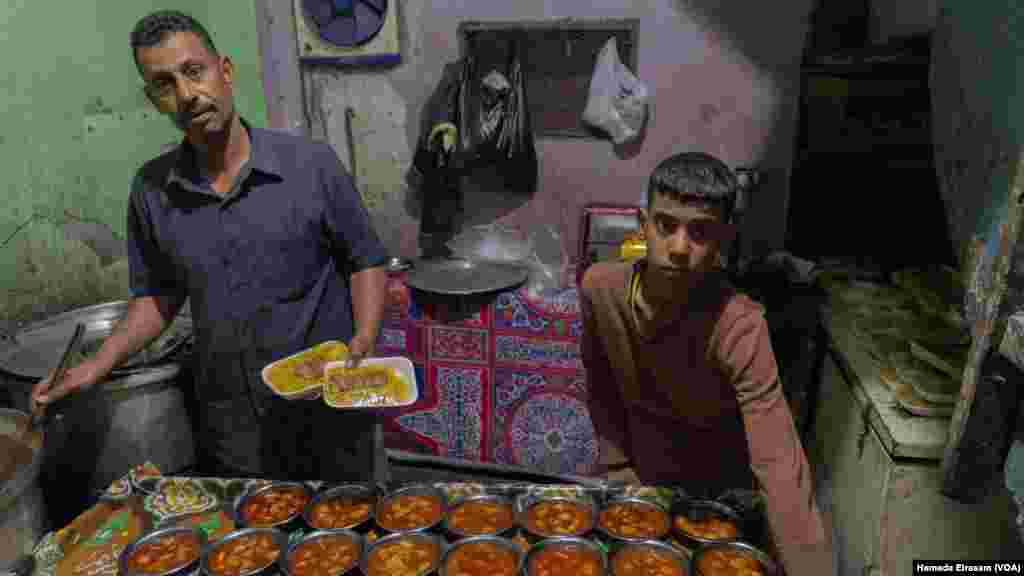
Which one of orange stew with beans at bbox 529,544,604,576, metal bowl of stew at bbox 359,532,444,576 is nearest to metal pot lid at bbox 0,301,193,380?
metal bowl of stew at bbox 359,532,444,576

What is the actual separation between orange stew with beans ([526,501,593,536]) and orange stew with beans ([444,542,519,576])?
0.41ft

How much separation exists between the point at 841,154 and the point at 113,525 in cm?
388

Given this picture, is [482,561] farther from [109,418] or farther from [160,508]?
[109,418]

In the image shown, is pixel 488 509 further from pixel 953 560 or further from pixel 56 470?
pixel 56 470

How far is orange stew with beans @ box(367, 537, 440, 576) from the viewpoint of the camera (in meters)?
1.85

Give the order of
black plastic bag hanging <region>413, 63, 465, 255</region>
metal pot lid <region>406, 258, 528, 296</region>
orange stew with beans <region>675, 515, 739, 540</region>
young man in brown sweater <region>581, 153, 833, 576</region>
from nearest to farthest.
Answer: young man in brown sweater <region>581, 153, 833, 576</region> < orange stew with beans <region>675, 515, 739, 540</region> < metal pot lid <region>406, 258, 528, 296</region> < black plastic bag hanging <region>413, 63, 465, 255</region>

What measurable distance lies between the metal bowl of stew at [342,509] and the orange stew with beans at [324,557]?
0.17ft

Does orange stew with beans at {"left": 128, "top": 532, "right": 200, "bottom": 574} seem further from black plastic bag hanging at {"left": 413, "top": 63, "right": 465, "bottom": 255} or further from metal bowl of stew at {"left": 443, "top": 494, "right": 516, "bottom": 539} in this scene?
black plastic bag hanging at {"left": 413, "top": 63, "right": 465, "bottom": 255}

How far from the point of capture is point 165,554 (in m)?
1.91

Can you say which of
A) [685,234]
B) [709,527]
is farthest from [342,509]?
[685,234]

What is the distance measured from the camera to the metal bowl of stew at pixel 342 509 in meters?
2.05

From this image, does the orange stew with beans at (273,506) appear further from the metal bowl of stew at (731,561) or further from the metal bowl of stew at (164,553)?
the metal bowl of stew at (731,561)

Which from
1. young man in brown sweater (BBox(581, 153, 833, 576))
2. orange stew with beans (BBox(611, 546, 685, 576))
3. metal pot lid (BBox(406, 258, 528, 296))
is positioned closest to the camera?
young man in brown sweater (BBox(581, 153, 833, 576))

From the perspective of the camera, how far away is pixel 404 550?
6.33ft
